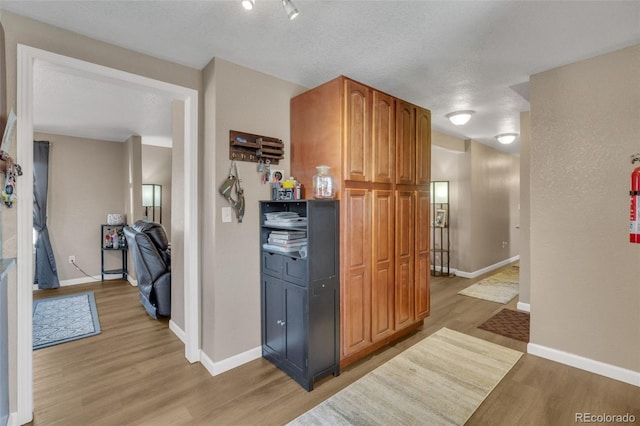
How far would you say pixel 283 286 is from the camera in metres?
2.44

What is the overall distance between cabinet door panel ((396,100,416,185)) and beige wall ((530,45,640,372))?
41.9 inches

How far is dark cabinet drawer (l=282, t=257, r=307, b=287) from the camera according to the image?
2.25 metres

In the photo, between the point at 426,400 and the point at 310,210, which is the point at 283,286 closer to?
the point at 310,210

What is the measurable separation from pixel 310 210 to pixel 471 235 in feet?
14.2

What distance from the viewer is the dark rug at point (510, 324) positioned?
3.13 meters

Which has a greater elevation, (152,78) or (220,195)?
(152,78)

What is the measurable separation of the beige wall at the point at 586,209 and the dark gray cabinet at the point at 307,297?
6.32 feet

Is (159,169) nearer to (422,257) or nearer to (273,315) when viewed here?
(273,315)

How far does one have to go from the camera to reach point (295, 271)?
2.33 meters

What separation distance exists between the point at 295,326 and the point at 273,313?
0.32 metres

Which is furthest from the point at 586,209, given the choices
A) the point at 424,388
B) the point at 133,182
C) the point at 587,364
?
the point at 133,182

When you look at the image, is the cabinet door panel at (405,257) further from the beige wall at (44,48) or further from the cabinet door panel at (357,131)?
the beige wall at (44,48)

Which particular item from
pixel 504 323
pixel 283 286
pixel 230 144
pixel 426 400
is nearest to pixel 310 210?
pixel 283 286

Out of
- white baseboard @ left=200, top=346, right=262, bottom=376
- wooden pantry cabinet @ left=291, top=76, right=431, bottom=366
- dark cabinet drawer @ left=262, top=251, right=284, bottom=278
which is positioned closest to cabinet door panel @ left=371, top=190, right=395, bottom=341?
wooden pantry cabinet @ left=291, top=76, right=431, bottom=366
